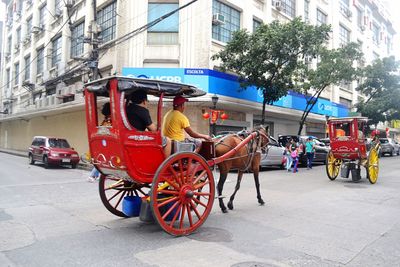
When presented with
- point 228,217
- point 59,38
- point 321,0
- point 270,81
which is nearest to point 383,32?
point 321,0

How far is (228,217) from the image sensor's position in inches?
291

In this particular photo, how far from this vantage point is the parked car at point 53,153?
62.3ft

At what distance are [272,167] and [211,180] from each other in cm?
1411

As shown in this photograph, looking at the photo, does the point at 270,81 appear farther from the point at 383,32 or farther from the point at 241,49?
the point at 383,32

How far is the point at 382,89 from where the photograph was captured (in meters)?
34.2

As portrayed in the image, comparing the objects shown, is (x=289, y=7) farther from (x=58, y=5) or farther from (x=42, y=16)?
(x=42, y=16)

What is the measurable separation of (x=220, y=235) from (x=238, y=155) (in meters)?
2.42

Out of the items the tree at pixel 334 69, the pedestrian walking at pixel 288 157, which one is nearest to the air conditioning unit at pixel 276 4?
the tree at pixel 334 69

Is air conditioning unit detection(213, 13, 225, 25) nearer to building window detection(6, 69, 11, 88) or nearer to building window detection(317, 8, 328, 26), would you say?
building window detection(317, 8, 328, 26)

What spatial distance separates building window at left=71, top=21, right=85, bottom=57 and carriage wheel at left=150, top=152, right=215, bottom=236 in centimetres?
2185

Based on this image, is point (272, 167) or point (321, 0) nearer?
point (272, 167)

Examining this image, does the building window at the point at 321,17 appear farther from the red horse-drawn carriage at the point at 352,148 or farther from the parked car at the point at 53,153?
the parked car at the point at 53,153

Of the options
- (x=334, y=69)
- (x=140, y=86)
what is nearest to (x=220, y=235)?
(x=140, y=86)

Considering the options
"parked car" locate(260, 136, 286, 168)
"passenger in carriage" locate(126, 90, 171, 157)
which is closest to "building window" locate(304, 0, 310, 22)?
"parked car" locate(260, 136, 286, 168)
